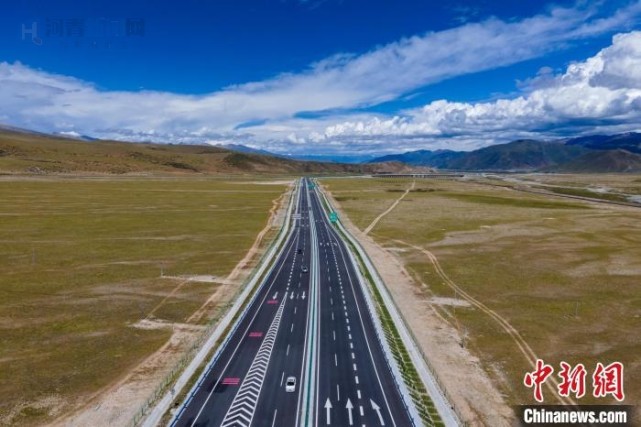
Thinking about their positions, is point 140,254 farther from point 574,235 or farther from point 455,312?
point 574,235

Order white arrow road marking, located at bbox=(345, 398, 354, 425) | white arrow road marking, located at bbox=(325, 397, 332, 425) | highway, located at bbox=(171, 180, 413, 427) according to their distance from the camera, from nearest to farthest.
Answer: white arrow road marking, located at bbox=(345, 398, 354, 425) < white arrow road marking, located at bbox=(325, 397, 332, 425) < highway, located at bbox=(171, 180, 413, 427)

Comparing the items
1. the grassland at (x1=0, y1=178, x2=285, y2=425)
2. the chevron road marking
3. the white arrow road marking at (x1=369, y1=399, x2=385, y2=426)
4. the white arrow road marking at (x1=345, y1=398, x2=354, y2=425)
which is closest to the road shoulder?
the white arrow road marking at (x1=369, y1=399, x2=385, y2=426)

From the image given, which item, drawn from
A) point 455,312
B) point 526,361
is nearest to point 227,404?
point 526,361

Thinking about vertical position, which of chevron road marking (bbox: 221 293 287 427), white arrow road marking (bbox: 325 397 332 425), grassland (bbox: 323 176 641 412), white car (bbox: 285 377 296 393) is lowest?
grassland (bbox: 323 176 641 412)

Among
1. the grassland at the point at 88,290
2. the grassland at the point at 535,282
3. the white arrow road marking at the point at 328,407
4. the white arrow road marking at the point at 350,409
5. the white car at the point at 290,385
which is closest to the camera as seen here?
the white arrow road marking at the point at 350,409

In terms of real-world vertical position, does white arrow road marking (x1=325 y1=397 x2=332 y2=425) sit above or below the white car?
below

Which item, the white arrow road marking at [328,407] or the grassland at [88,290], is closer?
the white arrow road marking at [328,407]

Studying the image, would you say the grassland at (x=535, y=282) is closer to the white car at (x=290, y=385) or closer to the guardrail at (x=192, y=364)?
the white car at (x=290, y=385)

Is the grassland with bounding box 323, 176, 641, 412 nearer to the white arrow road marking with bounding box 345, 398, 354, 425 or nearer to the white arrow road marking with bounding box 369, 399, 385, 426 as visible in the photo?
the white arrow road marking with bounding box 369, 399, 385, 426

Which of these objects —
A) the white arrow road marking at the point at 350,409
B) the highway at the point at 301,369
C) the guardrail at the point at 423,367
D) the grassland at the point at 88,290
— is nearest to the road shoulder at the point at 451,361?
the guardrail at the point at 423,367
